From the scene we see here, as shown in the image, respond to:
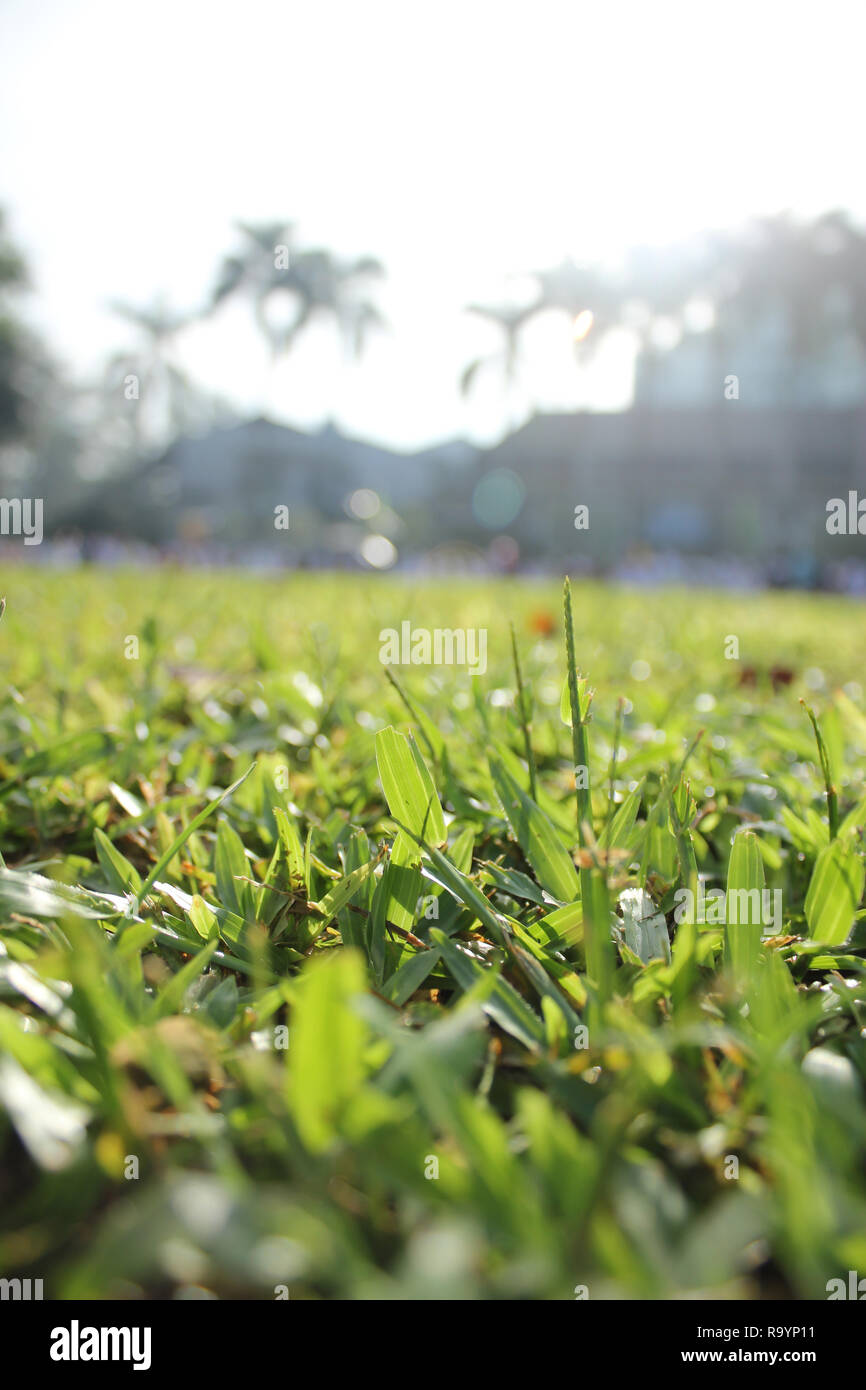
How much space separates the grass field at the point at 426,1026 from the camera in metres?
0.54

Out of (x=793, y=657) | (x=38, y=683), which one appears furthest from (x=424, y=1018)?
(x=793, y=657)

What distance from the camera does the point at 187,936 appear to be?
0.96m
